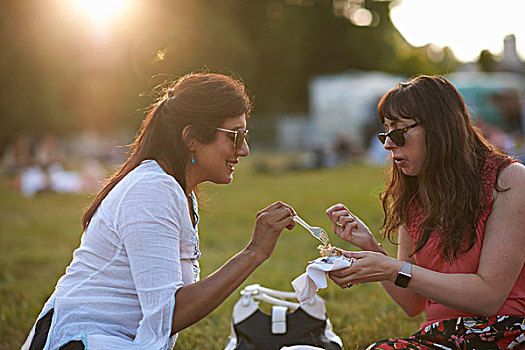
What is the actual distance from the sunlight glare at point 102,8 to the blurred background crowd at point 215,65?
0.28 feet

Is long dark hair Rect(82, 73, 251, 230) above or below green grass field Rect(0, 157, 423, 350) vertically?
above

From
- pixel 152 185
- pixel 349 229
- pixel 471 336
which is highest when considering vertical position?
pixel 152 185

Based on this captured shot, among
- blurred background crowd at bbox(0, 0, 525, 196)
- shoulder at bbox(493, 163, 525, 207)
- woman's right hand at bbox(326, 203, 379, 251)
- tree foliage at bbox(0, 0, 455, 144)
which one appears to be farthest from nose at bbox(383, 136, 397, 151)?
tree foliage at bbox(0, 0, 455, 144)

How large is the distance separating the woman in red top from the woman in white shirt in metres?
0.61

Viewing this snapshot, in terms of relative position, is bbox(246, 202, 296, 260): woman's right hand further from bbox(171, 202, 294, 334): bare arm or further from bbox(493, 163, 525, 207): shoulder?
bbox(493, 163, 525, 207): shoulder

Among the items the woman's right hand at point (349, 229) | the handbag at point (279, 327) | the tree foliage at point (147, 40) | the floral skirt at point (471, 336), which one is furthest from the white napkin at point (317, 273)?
the tree foliage at point (147, 40)

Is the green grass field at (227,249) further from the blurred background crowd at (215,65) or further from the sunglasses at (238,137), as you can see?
the blurred background crowd at (215,65)

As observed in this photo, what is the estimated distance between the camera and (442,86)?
3023mm

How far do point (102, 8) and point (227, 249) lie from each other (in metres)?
24.1

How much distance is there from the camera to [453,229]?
9.68 ft

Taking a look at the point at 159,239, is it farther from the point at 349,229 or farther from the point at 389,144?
the point at 389,144

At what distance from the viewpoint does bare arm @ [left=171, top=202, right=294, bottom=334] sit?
262 centimetres

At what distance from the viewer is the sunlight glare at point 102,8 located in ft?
92.2

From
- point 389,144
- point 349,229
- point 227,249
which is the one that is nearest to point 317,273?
point 349,229
